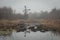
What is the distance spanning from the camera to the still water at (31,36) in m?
3.48

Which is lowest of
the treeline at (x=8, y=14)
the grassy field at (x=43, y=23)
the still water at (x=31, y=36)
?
the still water at (x=31, y=36)

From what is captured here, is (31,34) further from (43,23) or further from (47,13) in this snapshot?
(47,13)

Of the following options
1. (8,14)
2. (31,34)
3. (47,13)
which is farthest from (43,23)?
(8,14)

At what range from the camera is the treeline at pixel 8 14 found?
3541 mm

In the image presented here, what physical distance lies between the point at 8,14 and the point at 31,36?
69 cm

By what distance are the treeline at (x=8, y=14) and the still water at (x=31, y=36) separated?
37cm

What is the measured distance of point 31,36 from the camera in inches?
138

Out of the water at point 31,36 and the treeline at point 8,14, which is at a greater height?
the treeline at point 8,14

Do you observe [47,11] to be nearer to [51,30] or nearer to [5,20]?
[51,30]

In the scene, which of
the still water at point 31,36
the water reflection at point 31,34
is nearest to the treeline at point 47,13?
the water reflection at point 31,34

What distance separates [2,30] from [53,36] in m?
1.11

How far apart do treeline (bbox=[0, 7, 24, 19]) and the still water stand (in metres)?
0.37

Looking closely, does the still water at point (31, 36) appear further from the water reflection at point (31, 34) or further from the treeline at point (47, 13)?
the treeline at point (47, 13)

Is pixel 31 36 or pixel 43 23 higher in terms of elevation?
pixel 43 23
